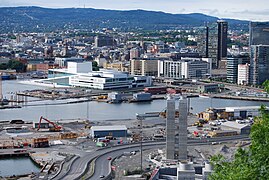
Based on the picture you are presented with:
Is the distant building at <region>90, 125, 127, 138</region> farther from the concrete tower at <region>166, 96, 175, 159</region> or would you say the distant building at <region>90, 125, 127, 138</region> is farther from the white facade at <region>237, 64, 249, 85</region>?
the white facade at <region>237, 64, 249, 85</region>

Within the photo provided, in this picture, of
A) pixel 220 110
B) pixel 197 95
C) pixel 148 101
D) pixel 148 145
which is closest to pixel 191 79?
pixel 197 95

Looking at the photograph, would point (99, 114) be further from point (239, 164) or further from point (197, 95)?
point (239, 164)

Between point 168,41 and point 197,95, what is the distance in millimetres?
20010

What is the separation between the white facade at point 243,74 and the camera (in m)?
17.8

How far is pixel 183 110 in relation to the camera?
7.28 m

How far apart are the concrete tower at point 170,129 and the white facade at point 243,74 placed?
35.4 feet

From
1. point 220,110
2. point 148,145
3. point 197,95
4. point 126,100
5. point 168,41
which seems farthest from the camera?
point 168,41

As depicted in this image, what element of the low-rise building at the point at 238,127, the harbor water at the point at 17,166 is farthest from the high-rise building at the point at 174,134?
the low-rise building at the point at 238,127

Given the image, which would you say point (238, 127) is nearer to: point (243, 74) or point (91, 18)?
point (243, 74)

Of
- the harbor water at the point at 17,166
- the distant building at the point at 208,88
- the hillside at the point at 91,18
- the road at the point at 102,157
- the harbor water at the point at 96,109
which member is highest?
the hillside at the point at 91,18

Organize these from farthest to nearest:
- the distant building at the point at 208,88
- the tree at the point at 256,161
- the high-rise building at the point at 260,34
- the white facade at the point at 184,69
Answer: the high-rise building at the point at 260,34, the white facade at the point at 184,69, the distant building at the point at 208,88, the tree at the point at 256,161

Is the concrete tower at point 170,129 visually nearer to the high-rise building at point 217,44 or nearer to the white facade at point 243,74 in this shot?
the white facade at point 243,74

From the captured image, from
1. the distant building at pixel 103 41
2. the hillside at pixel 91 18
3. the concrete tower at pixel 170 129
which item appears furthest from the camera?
the hillside at pixel 91 18

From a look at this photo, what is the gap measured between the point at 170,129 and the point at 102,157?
0.95m
